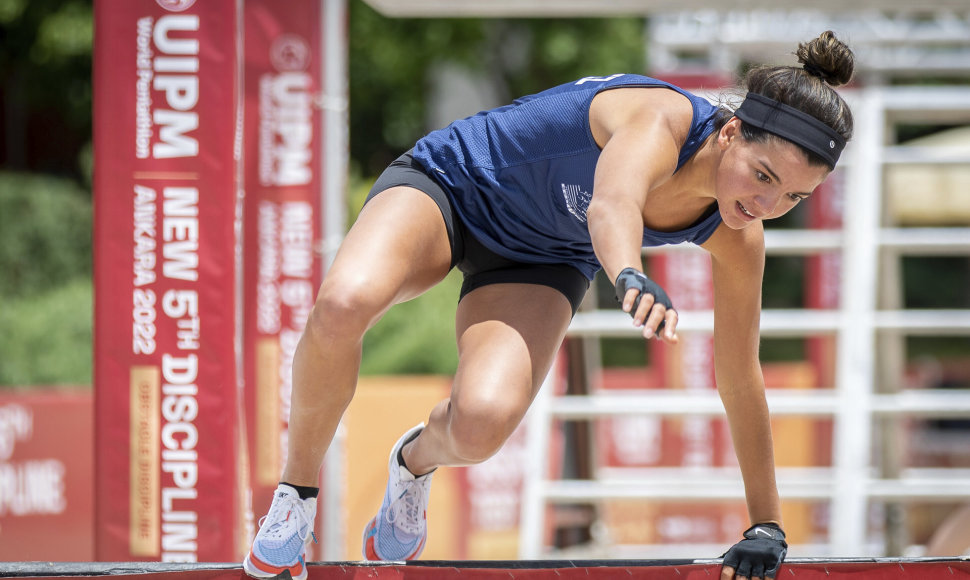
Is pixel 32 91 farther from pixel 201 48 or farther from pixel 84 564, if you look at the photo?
pixel 84 564

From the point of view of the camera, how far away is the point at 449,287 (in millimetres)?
9984

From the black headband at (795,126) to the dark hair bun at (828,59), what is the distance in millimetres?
161

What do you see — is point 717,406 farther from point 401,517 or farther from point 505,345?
point 505,345

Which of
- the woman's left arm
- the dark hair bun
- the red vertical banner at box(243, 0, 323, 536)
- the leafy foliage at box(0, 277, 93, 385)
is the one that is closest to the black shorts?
the woman's left arm

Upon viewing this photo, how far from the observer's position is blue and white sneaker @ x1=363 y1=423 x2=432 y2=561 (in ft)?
10.2

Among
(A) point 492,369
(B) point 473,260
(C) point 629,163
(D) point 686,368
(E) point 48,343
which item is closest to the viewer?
(C) point 629,163

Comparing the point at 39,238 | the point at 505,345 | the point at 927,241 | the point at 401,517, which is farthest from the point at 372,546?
the point at 39,238

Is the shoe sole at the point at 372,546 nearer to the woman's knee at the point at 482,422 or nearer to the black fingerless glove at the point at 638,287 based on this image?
the woman's knee at the point at 482,422

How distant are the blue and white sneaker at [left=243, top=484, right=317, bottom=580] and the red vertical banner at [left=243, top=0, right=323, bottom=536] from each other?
7.58 ft

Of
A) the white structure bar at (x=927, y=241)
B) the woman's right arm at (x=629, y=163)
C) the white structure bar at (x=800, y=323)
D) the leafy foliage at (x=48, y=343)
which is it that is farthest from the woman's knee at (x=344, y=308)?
the leafy foliage at (x=48, y=343)

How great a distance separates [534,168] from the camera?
9.07ft

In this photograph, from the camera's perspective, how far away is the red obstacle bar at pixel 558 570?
8.69ft

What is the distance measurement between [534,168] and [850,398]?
3.28m

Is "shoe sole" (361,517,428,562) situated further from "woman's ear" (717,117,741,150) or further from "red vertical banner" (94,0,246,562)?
"woman's ear" (717,117,741,150)
